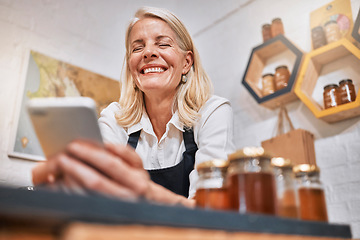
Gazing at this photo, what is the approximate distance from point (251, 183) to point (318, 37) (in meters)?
1.98

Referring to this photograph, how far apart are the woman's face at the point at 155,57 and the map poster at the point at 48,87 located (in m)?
1.19

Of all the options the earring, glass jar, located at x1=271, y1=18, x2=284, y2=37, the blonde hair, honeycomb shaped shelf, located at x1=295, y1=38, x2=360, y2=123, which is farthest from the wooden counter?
glass jar, located at x1=271, y1=18, x2=284, y2=37

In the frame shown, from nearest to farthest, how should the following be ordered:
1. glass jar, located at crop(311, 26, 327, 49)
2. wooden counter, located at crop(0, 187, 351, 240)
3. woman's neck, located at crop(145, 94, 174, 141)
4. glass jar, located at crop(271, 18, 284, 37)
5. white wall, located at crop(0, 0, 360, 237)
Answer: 1. wooden counter, located at crop(0, 187, 351, 240)
2. woman's neck, located at crop(145, 94, 174, 141)
3. white wall, located at crop(0, 0, 360, 237)
4. glass jar, located at crop(311, 26, 327, 49)
5. glass jar, located at crop(271, 18, 284, 37)

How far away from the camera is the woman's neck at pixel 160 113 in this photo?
1529 mm

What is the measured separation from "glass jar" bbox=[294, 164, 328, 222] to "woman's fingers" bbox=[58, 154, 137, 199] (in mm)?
336

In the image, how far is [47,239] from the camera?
0.32 meters

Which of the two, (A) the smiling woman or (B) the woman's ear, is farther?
(B) the woman's ear

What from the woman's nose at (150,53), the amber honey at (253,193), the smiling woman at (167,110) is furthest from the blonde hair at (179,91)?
the amber honey at (253,193)

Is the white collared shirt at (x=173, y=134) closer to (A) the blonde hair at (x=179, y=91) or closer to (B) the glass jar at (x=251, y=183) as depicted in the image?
(A) the blonde hair at (x=179, y=91)

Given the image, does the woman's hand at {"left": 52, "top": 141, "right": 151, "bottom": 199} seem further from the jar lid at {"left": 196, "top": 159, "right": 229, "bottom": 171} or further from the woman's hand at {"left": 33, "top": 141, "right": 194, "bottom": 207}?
the jar lid at {"left": 196, "top": 159, "right": 229, "bottom": 171}

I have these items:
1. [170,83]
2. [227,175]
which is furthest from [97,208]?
[170,83]

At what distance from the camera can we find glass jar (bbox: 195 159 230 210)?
0.54 meters

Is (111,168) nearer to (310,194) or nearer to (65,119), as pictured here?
(65,119)

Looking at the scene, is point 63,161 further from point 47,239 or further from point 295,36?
point 295,36
